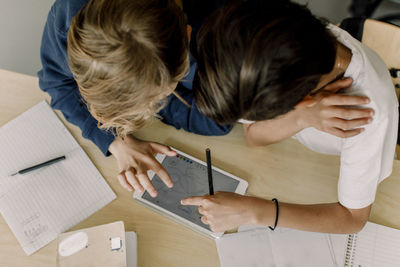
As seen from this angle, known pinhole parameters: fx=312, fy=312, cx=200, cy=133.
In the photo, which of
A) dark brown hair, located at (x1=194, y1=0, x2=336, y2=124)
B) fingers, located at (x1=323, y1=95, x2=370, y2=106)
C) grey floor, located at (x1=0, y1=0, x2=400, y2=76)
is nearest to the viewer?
dark brown hair, located at (x1=194, y1=0, x2=336, y2=124)

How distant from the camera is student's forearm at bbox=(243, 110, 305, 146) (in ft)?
2.71

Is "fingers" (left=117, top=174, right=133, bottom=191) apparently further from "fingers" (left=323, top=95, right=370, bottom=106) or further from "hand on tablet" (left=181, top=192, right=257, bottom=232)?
"fingers" (left=323, top=95, right=370, bottom=106)

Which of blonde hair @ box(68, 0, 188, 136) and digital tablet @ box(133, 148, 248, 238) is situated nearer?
blonde hair @ box(68, 0, 188, 136)

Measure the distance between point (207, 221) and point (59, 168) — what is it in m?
0.43

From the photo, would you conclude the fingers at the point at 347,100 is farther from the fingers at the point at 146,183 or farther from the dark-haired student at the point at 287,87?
the fingers at the point at 146,183

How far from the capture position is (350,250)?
2.56 feet

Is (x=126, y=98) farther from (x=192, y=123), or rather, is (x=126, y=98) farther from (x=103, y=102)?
(x=192, y=123)

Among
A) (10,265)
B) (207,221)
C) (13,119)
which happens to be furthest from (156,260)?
(13,119)

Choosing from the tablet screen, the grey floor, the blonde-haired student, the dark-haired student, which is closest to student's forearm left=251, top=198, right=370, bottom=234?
the dark-haired student

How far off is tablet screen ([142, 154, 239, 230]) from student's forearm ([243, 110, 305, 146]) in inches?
5.3

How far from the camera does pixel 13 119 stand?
35.1 inches

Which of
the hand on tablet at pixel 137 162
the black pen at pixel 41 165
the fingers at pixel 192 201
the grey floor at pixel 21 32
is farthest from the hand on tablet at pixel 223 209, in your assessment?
the grey floor at pixel 21 32

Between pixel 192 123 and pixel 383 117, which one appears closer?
pixel 383 117

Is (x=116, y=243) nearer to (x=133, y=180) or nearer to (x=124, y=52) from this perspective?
(x=133, y=180)
